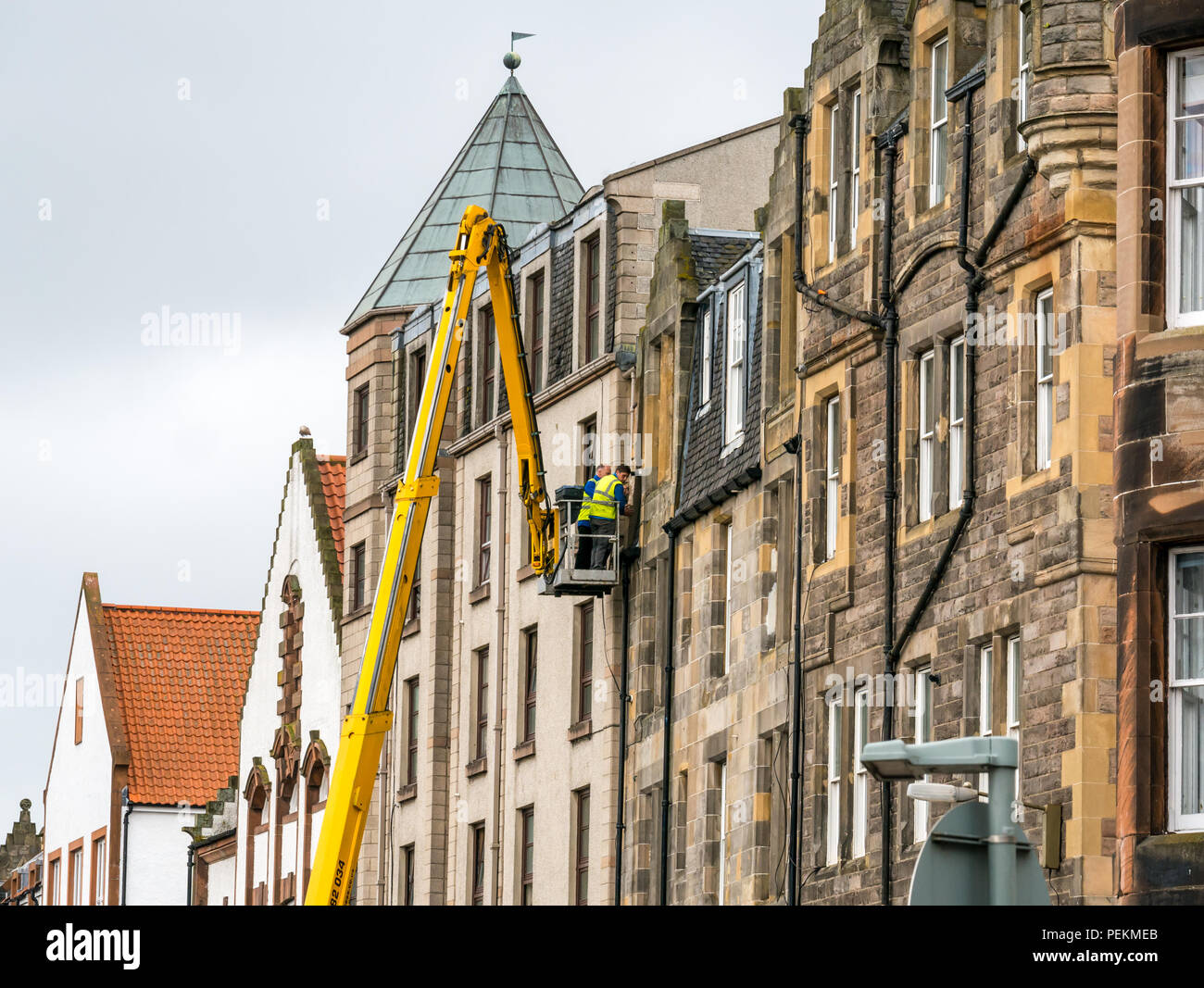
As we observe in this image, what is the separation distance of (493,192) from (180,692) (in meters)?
25.2

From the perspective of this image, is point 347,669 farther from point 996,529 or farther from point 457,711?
point 996,529

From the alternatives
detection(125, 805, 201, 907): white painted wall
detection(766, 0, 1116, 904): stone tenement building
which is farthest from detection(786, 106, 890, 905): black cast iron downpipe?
detection(125, 805, 201, 907): white painted wall

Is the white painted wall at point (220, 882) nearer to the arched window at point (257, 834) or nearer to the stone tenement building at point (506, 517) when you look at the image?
the arched window at point (257, 834)

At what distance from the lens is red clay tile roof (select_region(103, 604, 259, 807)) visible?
278 ft

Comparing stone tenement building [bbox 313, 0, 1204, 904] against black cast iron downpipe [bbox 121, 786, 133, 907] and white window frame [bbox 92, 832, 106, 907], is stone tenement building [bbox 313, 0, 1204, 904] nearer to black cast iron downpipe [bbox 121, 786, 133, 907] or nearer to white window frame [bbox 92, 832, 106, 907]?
black cast iron downpipe [bbox 121, 786, 133, 907]

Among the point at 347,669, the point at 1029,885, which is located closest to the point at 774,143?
the point at 347,669

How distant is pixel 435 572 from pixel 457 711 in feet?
10.2

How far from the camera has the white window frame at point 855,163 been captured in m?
43.5

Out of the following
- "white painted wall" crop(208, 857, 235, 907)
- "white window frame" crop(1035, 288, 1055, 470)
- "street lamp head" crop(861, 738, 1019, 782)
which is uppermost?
"white window frame" crop(1035, 288, 1055, 470)

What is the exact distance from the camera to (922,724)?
39375 mm

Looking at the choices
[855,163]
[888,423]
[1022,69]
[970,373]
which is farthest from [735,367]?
[1022,69]

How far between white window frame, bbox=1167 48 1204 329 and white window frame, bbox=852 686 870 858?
940 cm

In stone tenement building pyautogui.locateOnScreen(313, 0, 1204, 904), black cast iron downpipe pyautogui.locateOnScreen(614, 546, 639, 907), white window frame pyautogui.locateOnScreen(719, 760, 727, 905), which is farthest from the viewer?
black cast iron downpipe pyautogui.locateOnScreen(614, 546, 639, 907)

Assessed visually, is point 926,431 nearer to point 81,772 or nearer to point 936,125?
point 936,125
